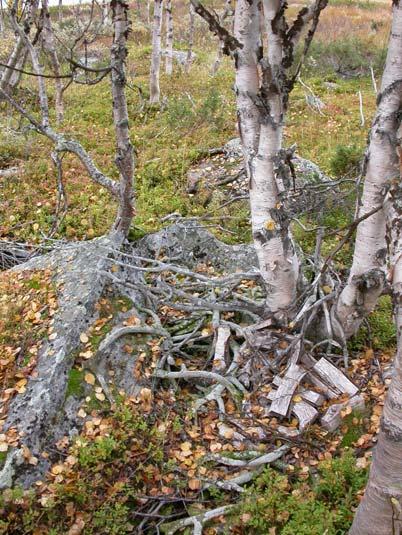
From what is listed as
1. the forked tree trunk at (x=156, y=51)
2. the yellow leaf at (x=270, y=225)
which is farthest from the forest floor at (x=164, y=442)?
the forked tree trunk at (x=156, y=51)

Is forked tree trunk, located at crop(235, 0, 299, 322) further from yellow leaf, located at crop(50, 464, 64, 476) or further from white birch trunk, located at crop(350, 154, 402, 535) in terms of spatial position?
yellow leaf, located at crop(50, 464, 64, 476)

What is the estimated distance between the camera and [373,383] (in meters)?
3.95

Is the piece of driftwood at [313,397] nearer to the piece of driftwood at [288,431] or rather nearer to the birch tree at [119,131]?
the piece of driftwood at [288,431]

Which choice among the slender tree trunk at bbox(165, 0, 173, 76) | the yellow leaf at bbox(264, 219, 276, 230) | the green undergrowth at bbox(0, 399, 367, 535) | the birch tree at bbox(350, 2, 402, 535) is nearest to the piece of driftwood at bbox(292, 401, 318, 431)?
the green undergrowth at bbox(0, 399, 367, 535)

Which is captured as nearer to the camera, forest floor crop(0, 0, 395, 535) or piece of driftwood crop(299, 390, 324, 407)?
forest floor crop(0, 0, 395, 535)

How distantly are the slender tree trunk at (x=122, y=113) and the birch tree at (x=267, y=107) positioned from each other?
950 mm

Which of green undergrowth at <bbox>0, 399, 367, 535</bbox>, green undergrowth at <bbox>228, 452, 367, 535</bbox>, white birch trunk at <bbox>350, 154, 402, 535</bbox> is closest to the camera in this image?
white birch trunk at <bbox>350, 154, 402, 535</bbox>

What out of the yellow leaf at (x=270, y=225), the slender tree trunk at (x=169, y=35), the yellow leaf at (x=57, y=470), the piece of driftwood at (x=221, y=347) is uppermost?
the slender tree trunk at (x=169, y=35)

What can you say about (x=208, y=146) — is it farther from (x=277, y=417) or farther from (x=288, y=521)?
(x=288, y=521)

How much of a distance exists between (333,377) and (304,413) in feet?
1.25

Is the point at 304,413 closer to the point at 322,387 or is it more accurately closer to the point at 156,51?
the point at 322,387

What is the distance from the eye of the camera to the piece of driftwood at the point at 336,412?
362cm

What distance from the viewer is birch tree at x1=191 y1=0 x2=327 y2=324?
10.8 feet

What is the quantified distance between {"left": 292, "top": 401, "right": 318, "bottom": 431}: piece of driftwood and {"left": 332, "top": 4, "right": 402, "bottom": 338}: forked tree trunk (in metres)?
0.82
